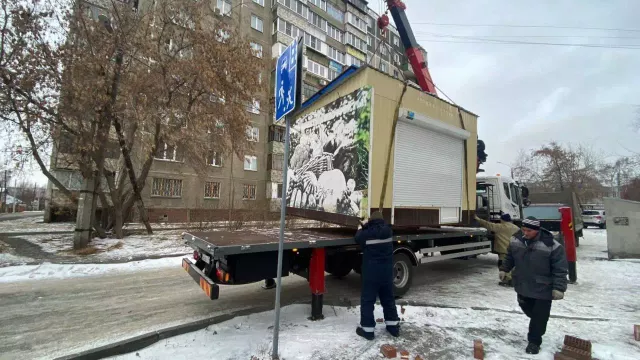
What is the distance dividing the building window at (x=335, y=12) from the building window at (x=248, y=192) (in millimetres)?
20221

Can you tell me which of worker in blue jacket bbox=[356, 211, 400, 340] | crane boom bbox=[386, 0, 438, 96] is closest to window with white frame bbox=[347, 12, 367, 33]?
crane boom bbox=[386, 0, 438, 96]

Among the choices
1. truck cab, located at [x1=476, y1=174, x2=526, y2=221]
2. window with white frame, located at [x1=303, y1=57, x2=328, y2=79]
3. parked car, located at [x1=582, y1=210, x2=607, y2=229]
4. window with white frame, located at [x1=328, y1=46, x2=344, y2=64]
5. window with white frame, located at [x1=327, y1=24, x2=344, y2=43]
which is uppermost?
window with white frame, located at [x1=327, y1=24, x2=344, y2=43]

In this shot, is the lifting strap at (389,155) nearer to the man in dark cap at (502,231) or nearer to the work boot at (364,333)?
the work boot at (364,333)

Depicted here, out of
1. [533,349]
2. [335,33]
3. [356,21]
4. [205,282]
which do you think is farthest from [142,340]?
[356,21]

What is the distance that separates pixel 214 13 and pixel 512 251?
13.2 meters

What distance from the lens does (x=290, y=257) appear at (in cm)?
451

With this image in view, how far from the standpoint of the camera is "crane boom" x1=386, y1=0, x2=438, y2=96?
11.7 meters

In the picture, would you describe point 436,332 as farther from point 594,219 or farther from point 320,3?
point 320,3

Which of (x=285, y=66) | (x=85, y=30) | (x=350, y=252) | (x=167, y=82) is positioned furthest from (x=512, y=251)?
(x=85, y=30)

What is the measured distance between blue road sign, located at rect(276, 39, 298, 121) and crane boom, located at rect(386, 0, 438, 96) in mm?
9520

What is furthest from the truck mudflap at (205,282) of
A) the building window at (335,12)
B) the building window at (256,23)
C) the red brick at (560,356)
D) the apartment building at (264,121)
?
the building window at (335,12)

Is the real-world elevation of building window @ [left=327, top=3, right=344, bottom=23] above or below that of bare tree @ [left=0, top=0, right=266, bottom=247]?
above

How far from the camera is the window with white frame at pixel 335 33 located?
32250 mm

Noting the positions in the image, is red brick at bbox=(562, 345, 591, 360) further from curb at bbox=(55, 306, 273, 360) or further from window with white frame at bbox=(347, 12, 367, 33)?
window with white frame at bbox=(347, 12, 367, 33)
